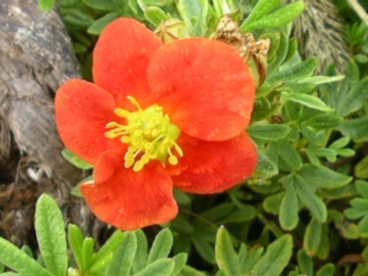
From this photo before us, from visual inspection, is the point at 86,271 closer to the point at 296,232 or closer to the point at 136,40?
the point at 136,40

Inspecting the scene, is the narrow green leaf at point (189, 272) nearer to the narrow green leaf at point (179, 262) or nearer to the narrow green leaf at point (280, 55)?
the narrow green leaf at point (179, 262)

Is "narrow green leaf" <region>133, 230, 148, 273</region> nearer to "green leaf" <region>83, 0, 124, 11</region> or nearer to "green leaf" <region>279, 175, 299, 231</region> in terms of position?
"green leaf" <region>279, 175, 299, 231</region>

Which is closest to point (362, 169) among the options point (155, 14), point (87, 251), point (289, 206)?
point (289, 206)

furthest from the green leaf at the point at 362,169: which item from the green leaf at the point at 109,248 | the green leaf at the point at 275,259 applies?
the green leaf at the point at 109,248

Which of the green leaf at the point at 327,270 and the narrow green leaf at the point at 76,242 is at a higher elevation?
the narrow green leaf at the point at 76,242

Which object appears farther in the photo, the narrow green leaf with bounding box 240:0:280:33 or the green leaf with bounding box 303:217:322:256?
the green leaf with bounding box 303:217:322:256

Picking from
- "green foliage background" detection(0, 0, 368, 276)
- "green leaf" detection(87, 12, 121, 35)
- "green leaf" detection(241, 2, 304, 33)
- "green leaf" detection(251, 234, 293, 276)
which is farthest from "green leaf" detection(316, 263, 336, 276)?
"green leaf" detection(87, 12, 121, 35)

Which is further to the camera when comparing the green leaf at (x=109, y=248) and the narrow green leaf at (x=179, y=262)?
the narrow green leaf at (x=179, y=262)
